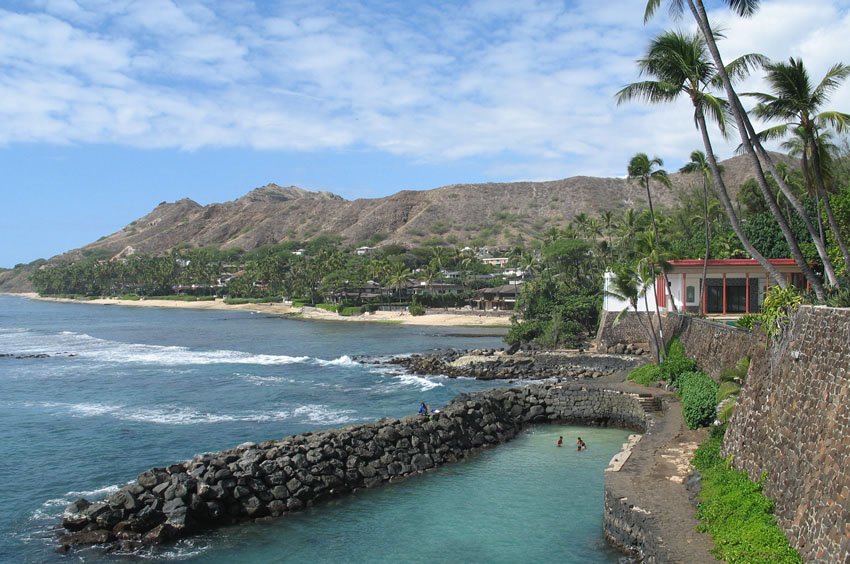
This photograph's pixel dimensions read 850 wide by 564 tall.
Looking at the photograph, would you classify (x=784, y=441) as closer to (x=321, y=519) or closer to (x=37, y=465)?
(x=321, y=519)

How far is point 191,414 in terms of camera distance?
3166 cm

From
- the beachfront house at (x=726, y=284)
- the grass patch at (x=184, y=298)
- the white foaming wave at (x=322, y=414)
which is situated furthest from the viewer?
the grass patch at (x=184, y=298)

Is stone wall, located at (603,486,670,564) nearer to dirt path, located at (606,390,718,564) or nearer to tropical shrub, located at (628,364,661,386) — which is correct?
dirt path, located at (606,390,718,564)

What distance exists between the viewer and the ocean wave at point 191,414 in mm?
30000

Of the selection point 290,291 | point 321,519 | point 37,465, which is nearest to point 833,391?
point 321,519

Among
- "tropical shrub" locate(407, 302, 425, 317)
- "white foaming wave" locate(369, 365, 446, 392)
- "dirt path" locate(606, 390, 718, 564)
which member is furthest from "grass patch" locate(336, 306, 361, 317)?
"dirt path" locate(606, 390, 718, 564)

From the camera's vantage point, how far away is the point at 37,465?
2398 cm

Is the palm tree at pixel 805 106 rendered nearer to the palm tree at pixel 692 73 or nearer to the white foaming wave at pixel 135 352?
the palm tree at pixel 692 73

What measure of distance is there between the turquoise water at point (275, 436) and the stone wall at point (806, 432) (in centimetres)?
403

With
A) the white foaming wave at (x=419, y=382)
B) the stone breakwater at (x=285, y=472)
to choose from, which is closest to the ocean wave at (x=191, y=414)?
the stone breakwater at (x=285, y=472)

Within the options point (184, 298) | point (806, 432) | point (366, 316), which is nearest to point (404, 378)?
point (806, 432)

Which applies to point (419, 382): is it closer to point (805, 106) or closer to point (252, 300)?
point (805, 106)

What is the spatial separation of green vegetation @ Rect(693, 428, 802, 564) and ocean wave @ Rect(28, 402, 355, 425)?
16.6m

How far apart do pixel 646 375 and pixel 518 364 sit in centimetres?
1309
